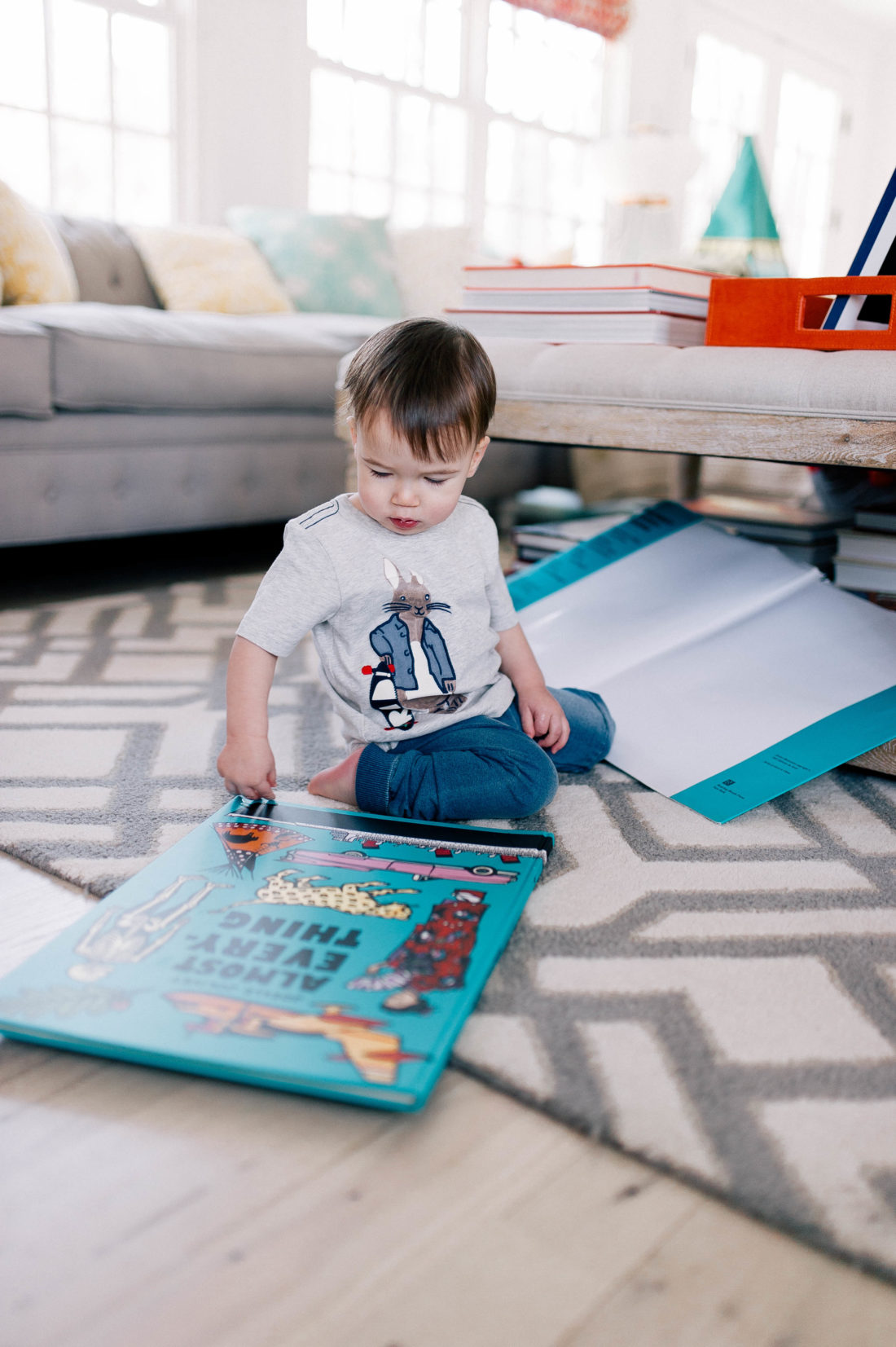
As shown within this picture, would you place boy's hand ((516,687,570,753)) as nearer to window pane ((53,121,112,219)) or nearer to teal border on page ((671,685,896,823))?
teal border on page ((671,685,896,823))

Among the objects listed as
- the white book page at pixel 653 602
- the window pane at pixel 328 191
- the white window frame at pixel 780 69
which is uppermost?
the white window frame at pixel 780 69

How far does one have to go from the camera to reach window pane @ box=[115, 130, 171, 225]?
9.81 feet

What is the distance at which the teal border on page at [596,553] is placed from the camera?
4.49ft

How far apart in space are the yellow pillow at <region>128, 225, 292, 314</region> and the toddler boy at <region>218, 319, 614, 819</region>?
5.57 ft

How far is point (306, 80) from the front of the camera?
322 cm

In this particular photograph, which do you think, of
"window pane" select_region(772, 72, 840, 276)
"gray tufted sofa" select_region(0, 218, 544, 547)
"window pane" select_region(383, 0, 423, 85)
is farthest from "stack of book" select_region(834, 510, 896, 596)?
"window pane" select_region(772, 72, 840, 276)

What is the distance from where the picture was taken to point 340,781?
920 millimetres

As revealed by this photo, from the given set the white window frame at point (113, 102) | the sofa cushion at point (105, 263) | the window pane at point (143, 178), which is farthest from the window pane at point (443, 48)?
the sofa cushion at point (105, 263)

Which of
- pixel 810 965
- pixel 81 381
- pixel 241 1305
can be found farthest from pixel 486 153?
pixel 241 1305

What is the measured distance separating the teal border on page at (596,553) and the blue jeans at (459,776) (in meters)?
0.44

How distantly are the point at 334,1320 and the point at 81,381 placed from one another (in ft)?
5.06

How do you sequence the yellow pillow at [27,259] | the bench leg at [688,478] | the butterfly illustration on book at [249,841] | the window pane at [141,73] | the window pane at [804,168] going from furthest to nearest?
the window pane at [804,168], the window pane at [141,73], the yellow pillow at [27,259], the bench leg at [688,478], the butterfly illustration on book at [249,841]

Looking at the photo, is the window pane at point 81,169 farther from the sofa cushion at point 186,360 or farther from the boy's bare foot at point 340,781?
the boy's bare foot at point 340,781

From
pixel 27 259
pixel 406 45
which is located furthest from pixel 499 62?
pixel 27 259
